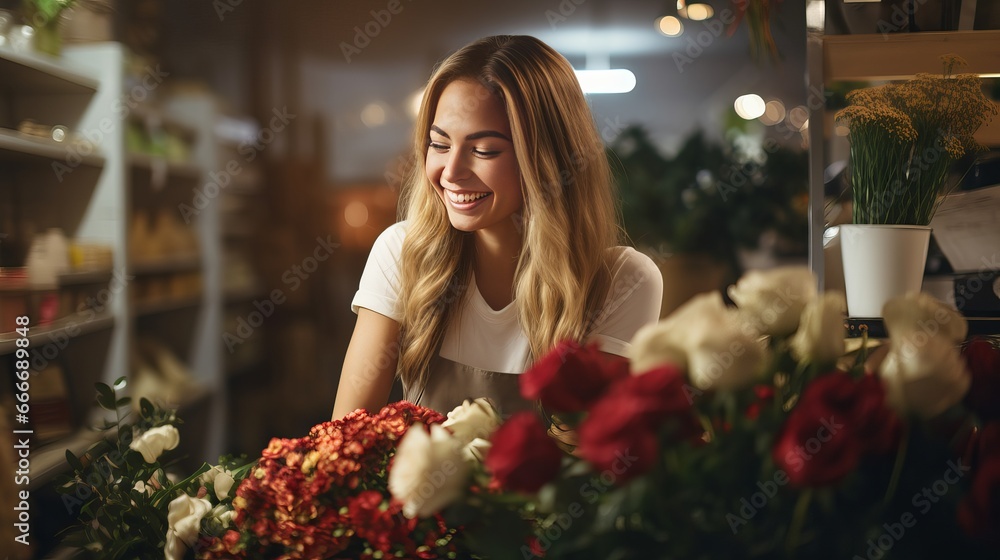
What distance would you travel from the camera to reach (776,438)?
23.3 inches

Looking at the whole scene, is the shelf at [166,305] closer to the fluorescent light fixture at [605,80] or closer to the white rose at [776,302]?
the fluorescent light fixture at [605,80]

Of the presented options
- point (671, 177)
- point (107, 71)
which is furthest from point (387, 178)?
point (107, 71)

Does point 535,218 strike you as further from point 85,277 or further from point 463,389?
point 85,277

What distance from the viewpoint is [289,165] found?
5.47ft

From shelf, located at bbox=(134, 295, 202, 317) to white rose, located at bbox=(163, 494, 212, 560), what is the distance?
1044mm

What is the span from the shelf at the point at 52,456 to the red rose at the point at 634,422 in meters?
1.56

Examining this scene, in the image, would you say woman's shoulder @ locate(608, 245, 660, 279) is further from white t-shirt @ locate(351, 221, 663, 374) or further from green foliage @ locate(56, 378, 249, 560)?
green foliage @ locate(56, 378, 249, 560)

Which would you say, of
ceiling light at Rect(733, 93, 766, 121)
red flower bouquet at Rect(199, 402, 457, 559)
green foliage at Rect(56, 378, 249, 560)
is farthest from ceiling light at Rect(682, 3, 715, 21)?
green foliage at Rect(56, 378, 249, 560)

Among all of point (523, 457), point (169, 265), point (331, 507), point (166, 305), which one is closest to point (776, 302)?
point (523, 457)

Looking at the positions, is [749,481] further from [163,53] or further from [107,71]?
[107,71]

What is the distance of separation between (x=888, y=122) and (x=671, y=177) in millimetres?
Result: 398

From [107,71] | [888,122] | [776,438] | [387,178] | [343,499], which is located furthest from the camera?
[107,71]

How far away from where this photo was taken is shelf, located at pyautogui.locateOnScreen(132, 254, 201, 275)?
193 cm

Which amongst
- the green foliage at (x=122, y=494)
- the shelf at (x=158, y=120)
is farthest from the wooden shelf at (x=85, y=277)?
the green foliage at (x=122, y=494)
